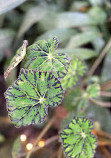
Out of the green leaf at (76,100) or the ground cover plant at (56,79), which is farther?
the green leaf at (76,100)

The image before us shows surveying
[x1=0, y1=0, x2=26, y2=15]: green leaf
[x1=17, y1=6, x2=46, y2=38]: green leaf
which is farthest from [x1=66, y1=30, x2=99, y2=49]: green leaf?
[x1=0, y1=0, x2=26, y2=15]: green leaf

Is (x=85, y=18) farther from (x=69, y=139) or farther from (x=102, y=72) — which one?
(x=69, y=139)

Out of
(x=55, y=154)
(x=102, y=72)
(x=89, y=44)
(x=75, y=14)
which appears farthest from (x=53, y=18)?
(x=55, y=154)

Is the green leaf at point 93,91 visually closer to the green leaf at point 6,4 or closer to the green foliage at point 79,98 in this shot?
the green foliage at point 79,98

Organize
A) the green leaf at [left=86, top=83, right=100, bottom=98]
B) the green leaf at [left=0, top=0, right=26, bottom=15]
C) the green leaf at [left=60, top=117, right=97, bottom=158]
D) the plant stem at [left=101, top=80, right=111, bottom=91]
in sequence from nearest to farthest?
the green leaf at [left=60, top=117, right=97, bottom=158]
the green leaf at [left=0, top=0, right=26, bottom=15]
the green leaf at [left=86, top=83, right=100, bottom=98]
the plant stem at [left=101, top=80, right=111, bottom=91]

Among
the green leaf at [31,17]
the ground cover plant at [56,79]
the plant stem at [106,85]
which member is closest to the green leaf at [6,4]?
the ground cover plant at [56,79]

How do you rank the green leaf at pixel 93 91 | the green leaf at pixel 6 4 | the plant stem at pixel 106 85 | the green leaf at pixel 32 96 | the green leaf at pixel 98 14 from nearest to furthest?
1. the green leaf at pixel 32 96
2. the green leaf at pixel 6 4
3. the green leaf at pixel 93 91
4. the plant stem at pixel 106 85
5. the green leaf at pixel 98 14

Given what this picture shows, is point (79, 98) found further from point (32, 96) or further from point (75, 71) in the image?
point (32, 96)

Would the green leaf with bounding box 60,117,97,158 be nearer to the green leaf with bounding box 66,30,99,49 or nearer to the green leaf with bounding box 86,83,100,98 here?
the green leaf with bounding box 86,83,100,98
